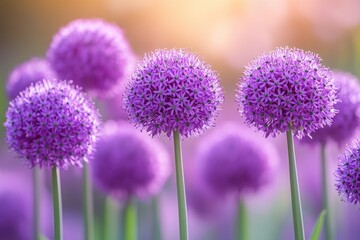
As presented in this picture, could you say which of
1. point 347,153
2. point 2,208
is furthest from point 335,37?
point 347,153

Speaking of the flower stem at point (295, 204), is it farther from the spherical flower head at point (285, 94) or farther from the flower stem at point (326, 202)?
the flower stem at point (326, 202)

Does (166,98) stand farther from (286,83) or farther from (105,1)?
(105,1)

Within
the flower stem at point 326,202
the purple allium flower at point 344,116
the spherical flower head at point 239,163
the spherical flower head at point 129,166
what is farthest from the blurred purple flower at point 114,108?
the flower stem at point 326,202

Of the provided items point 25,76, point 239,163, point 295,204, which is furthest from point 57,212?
point 239,163

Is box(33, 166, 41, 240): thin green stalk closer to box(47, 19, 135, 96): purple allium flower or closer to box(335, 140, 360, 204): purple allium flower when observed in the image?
box(47, 19, 135, 96): purple allium flower

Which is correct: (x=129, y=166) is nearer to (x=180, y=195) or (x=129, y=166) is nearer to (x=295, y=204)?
(x=180, y=195)

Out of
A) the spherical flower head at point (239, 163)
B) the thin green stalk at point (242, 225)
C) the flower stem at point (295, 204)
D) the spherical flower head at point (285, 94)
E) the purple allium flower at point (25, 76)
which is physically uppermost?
the purple allium flower at point (25, 76)
